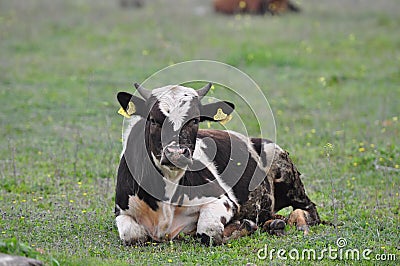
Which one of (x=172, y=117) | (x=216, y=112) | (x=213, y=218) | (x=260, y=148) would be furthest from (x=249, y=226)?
(x=172, y=117)

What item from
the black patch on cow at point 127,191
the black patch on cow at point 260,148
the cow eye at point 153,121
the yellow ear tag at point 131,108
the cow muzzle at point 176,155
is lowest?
the black patch on cow at point 127,191

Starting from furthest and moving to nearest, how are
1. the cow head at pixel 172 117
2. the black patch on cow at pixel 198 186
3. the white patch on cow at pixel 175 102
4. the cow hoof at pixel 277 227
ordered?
the cow hoof at pixel 277 227 < the black patch on cow at pixel 198 186 < the white patch on cow at pixel 175 102 < the cow head at pixel 172 117

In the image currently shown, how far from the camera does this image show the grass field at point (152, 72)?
836 centimetres

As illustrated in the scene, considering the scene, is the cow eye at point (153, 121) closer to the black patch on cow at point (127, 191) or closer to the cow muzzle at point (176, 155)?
the cow muzzle at point (176, 155)

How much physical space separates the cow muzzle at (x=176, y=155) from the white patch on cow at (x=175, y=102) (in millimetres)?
253

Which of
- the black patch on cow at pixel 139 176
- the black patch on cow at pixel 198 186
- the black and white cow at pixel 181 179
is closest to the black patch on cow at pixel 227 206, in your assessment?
the black and white cow at pixel 181 179

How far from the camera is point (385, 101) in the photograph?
1689cm

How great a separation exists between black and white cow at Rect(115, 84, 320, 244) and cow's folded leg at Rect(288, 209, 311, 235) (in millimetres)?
12

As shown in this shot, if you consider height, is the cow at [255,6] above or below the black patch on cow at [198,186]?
above

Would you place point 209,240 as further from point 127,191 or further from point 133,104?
point 133,104

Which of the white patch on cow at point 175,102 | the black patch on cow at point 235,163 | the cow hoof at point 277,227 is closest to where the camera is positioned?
the white patch on cow at point 175,102

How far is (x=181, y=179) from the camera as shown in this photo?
8.47m

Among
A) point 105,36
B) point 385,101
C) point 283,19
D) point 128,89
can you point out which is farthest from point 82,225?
point 283,19

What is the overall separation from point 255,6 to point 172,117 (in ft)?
63.9
